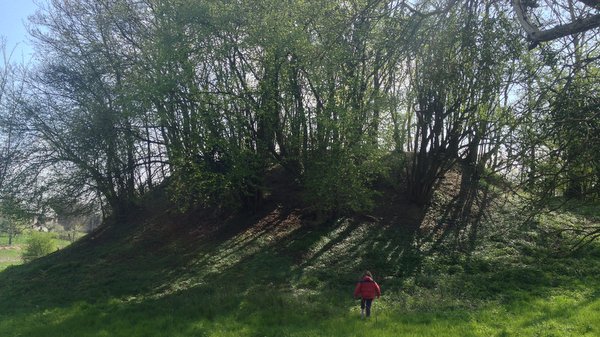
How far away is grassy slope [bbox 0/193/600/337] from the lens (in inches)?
420

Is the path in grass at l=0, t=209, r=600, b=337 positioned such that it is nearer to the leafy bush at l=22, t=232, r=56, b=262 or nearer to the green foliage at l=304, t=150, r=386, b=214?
the green foliage at l=304, t=150, r=386, b=214

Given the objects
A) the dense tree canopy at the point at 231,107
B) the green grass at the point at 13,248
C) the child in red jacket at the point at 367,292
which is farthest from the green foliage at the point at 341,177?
the green grass at the point at 13,248

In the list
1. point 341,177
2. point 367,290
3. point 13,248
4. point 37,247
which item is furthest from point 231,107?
point 13,248

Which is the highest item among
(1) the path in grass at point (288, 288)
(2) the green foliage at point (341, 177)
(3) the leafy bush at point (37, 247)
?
(2) the green foliage at point (341, 177)

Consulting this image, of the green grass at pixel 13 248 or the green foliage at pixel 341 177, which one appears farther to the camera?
the green grass at pixel 13 248

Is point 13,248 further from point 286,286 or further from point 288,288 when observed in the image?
point 288,288

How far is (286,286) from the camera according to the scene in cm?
1355

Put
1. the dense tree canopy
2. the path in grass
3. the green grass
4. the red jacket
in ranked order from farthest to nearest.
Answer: the green grass
the dense tree canopy
the red jacket
the path in grass

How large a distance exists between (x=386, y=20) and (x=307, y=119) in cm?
712

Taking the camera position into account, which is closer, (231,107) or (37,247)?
(231,107)

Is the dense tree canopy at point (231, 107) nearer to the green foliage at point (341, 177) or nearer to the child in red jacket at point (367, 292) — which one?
the green foliage at point (341, 177)

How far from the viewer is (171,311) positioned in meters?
12.0

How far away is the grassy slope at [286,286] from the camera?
10672mm

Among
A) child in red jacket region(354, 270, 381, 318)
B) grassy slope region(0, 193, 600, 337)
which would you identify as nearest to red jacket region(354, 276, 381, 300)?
child in red jacket region(354, 270, 381, 318)
